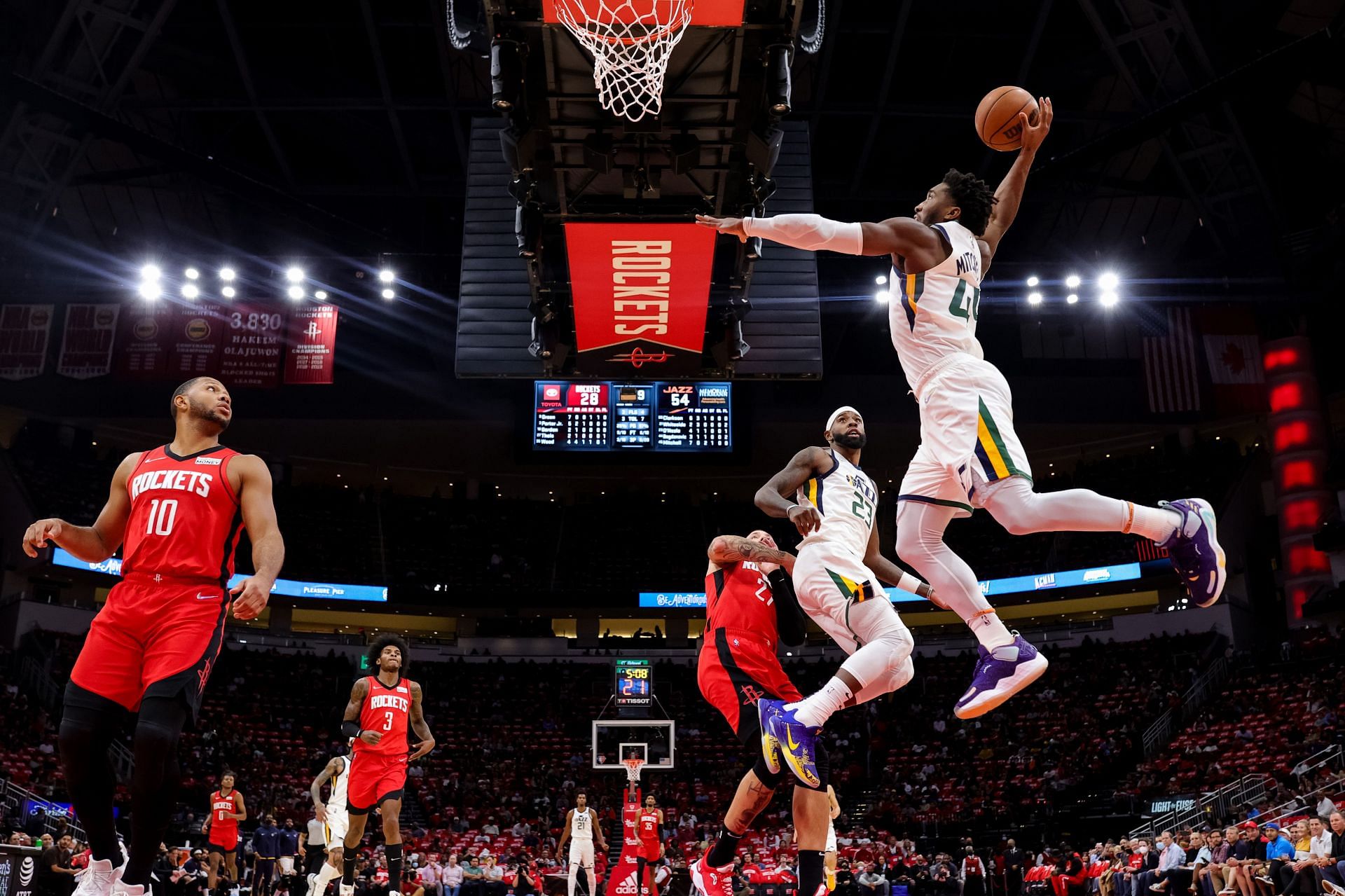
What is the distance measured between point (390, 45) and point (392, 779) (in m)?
16.3

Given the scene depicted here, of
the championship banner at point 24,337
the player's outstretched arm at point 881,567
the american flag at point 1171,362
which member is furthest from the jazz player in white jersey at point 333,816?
the american flag at point 1171,362

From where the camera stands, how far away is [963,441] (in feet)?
16.5

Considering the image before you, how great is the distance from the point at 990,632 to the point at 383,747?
629 centimetres

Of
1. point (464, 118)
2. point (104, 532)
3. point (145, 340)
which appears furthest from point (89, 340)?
point (104, 532)

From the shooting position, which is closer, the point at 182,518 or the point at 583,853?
the point at 182,518

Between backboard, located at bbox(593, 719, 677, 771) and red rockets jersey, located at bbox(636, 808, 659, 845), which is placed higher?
backboard, located at bbox(593, 719, 677, 771)

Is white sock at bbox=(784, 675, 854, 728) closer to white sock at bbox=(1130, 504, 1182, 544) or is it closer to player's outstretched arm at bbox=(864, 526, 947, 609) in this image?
player's outstretched arm at bbox=(864, 526, 947, 609)

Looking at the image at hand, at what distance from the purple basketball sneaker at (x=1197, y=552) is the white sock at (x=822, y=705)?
1.72 meters

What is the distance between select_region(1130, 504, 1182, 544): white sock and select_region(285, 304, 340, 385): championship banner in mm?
21472

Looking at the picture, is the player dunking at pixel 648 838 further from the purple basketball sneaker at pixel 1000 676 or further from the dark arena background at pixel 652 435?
the purple basketball sneaker at pixel 1000 676

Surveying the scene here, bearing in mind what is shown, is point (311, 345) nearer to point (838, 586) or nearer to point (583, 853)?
point (583, 853)

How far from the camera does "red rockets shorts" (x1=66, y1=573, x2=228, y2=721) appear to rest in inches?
181

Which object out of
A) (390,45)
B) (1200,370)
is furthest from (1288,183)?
(390,45)

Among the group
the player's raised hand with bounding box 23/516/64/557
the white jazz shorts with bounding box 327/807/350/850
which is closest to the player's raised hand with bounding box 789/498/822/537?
the player's raised hand with bounding box 23/516/64/557
